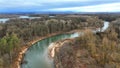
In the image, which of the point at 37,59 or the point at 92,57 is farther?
the point at 37,59

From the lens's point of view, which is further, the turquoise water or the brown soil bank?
the turquoise water

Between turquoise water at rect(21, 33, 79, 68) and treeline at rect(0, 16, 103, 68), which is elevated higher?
treeline at rect(0, 16, 103, 68)

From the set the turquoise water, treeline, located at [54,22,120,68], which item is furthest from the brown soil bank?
the turquoise water

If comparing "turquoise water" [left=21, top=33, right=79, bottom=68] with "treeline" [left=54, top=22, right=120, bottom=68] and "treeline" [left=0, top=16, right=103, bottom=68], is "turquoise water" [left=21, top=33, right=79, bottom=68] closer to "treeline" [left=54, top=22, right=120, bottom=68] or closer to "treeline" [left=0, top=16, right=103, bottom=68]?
"treeline" [left=54, top=22, right=120, bottom=68]

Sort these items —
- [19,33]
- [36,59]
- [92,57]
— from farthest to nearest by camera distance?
[19,33] < [36,59] < [92,57]

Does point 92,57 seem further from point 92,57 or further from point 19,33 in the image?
point 19,33

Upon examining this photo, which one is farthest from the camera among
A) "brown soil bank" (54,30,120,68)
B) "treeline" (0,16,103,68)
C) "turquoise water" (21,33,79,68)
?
"treeline" (0,16,103,68)

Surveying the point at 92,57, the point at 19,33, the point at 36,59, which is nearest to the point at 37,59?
the point at 36,59

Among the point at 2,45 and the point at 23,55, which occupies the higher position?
the point at 2,45

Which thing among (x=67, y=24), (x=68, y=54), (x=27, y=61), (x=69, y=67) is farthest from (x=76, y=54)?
(x=67, y=24)

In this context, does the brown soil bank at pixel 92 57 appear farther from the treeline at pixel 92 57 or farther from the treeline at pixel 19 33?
the treeline at pixel 19 33

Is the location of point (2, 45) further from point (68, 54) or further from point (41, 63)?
point (68, 54)
